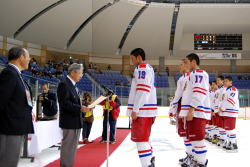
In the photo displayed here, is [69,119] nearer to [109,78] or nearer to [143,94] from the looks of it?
[143,94]

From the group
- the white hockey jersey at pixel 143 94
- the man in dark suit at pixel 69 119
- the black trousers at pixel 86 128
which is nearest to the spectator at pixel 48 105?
the black trousers at pixel 86 128

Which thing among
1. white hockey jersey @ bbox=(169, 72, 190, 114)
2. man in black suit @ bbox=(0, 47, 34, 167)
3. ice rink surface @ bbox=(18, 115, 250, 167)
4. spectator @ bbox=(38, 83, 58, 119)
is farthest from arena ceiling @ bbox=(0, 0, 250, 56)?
man in black suit @ bbox=(0, 47, 34, 167)

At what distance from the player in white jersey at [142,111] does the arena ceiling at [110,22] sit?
612 inches

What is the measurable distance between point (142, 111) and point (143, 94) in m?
0.23

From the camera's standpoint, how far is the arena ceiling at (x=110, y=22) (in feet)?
59.1

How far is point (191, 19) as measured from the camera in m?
21.1

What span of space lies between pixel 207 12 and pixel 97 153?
59.5 feet

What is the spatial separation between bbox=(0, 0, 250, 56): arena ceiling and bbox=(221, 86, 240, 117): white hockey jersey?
14717mm

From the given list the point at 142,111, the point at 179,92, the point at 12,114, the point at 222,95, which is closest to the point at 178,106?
the point at 179,92

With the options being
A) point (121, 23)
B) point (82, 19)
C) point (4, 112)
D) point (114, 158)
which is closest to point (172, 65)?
point (121, 23)

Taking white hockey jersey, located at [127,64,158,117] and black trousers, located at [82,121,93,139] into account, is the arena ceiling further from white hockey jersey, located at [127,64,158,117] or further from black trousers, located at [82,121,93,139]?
white hockey jersey, located at [127,64,158,117]

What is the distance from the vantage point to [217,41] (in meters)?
21.7

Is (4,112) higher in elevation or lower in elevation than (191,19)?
lower

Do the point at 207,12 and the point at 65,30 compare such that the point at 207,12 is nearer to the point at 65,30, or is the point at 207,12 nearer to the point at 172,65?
the point at 172,65
